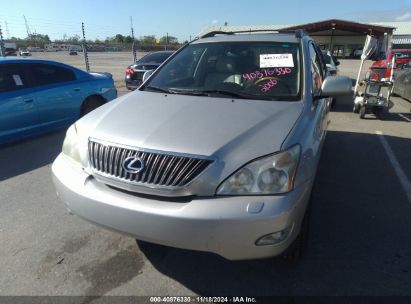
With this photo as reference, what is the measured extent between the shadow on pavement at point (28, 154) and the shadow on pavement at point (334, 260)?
2881 mm

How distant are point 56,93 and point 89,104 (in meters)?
0.86

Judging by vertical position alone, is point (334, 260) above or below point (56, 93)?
below

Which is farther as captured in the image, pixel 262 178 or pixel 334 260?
pixel 334 260

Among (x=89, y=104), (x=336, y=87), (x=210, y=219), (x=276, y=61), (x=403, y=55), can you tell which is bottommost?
(x=403, y=55)

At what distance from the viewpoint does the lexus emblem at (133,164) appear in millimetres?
2215

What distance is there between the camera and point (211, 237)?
2.07 m

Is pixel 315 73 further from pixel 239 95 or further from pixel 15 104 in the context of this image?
pixel 15 104

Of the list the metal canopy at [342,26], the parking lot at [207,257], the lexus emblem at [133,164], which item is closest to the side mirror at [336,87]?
the parking lot at [207,257]

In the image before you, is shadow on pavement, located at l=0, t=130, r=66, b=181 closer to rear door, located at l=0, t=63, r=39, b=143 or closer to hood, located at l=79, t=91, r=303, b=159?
rear door, located at l=0, t=63, r=39, b=143

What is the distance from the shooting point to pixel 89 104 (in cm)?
704

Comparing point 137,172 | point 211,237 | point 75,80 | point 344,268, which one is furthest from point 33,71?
point 344,268

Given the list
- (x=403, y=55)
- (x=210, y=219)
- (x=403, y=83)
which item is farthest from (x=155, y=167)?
(x=403, y=55)

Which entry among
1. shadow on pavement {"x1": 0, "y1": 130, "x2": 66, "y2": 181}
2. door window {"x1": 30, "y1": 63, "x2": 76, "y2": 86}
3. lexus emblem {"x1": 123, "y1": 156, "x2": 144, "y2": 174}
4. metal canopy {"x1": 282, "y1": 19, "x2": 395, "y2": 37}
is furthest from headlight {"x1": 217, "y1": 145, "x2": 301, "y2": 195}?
metal canopy {"x1": 282, "y1": 19, "x2": 395, "y2": 37}

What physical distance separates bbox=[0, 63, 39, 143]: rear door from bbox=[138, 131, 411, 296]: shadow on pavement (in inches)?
150
